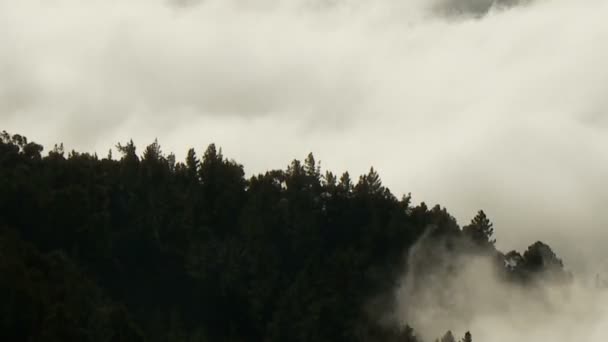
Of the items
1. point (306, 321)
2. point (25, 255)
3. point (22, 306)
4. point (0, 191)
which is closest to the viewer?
point (22, 306)

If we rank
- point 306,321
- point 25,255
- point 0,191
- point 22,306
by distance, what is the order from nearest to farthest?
point 22,306
point 25,255
point 0,191
point 306,321

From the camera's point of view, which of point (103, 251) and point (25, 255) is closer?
point (25, 255)

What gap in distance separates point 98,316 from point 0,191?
121ft

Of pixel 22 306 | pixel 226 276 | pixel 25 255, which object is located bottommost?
pixel 22 306

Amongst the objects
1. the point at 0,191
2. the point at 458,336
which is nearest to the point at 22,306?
the point at 0,191

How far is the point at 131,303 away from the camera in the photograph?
18738 cm

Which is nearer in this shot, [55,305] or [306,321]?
[55,305]

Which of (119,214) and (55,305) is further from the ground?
(119,214)

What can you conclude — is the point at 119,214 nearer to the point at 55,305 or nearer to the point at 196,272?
the point at 196,272

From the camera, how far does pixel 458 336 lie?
199250mm

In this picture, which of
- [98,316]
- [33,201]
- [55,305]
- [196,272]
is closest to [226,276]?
[196,272]

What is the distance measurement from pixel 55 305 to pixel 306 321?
64.4 m

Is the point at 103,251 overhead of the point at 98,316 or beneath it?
overhead

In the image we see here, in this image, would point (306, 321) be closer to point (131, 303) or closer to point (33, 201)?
point (131, 303)
